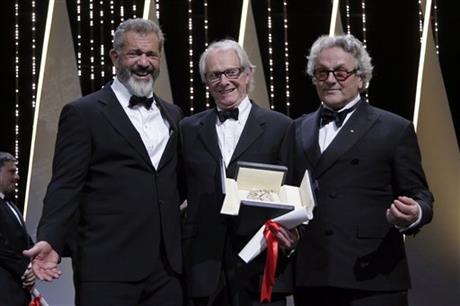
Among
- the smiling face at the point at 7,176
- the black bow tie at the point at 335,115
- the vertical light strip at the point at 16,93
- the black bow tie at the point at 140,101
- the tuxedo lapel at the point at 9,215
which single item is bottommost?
the tuxedo lapel at the point at 9,215

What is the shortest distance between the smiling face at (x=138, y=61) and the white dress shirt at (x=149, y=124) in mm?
48

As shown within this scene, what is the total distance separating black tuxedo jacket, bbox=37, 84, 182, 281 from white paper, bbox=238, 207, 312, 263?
28cm

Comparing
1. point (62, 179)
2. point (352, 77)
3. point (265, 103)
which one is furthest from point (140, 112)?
point (265, 103)

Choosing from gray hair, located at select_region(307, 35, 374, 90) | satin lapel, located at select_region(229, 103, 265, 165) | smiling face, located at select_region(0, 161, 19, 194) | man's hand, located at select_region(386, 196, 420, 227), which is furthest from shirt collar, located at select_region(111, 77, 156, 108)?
smiling face, located at select_region(0, 161, 19, 194)

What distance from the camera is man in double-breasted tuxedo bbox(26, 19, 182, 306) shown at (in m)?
2.61

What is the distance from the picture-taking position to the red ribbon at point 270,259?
2469mm

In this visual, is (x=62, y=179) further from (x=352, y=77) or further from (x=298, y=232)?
(x=352, y=77)

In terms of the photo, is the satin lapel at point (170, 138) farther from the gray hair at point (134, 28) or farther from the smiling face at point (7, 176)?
the smiling face at point (7, 176)

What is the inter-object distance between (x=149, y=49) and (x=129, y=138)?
0.99 ft

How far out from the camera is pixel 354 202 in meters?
2.70

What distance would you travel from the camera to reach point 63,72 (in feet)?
19.1

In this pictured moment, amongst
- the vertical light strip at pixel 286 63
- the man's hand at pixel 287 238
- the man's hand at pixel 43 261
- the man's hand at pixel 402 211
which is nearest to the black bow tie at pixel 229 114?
the man's hand at pixel 287 238

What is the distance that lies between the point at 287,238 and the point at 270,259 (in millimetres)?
79

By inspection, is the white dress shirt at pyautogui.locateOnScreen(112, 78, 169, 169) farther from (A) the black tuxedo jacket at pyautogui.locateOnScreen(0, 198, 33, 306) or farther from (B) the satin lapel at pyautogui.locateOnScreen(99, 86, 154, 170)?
(A) the black tuxedo jacket at pyautogui.locateOnScreen(0, 198, 33, 306)
